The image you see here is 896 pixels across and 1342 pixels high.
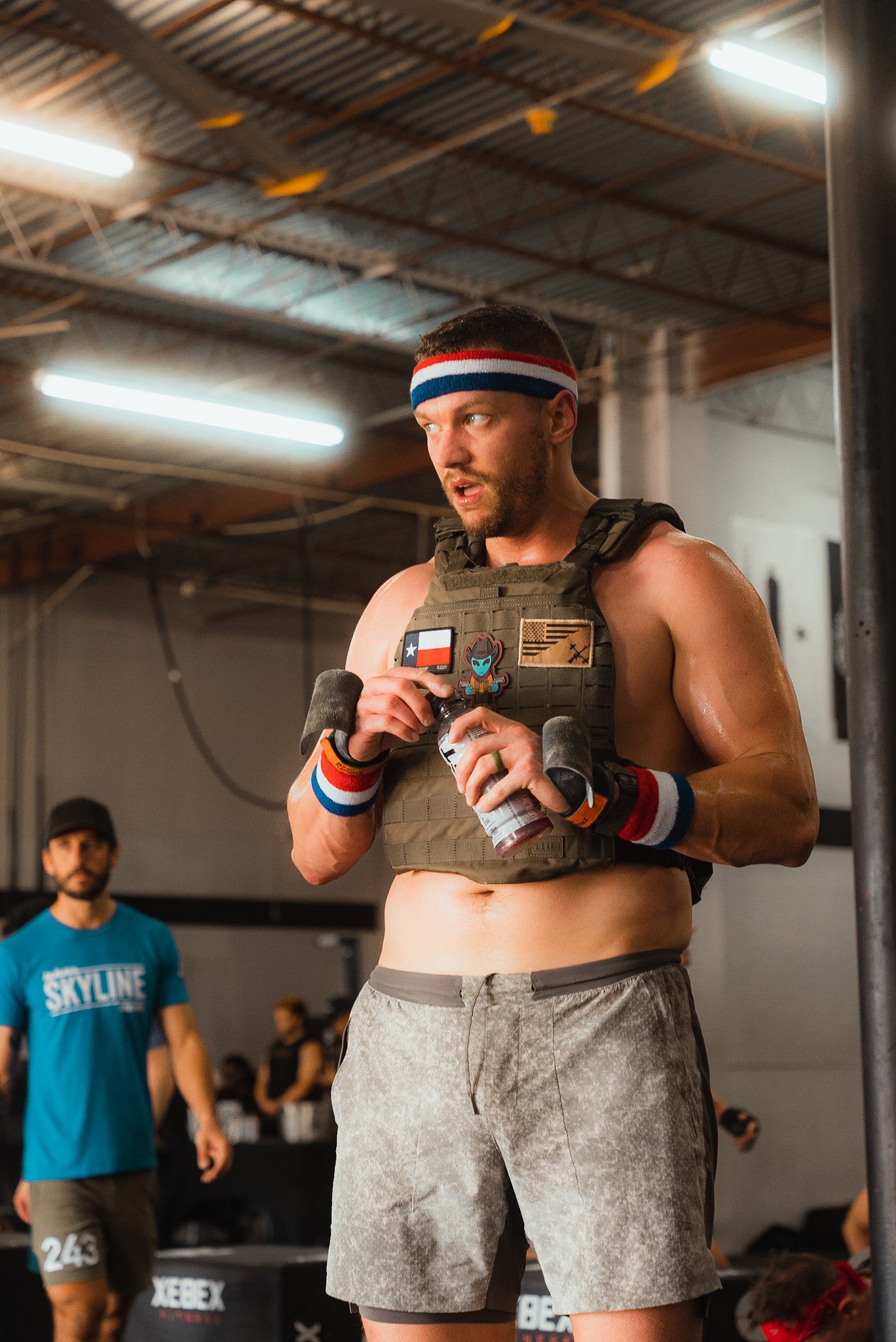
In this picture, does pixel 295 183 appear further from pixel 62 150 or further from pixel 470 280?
pixel 470 280

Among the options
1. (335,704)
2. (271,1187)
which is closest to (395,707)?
(335,704)

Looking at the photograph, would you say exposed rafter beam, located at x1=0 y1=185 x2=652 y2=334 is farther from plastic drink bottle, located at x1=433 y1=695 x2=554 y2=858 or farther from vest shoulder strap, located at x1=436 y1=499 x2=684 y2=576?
plastic drink bottle, located at x1=433 y1=695 x2=554 y2=858

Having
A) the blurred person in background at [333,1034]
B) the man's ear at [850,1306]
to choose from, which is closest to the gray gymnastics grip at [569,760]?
the man's ear at [850,1306]

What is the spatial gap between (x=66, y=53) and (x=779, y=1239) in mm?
8020

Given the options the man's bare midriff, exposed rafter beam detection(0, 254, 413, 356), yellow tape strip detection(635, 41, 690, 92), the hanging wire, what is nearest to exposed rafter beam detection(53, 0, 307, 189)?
yellow tape strip detection(635, 41, 690, 92)

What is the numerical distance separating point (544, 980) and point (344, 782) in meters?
0.36

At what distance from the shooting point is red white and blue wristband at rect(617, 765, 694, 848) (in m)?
1.90

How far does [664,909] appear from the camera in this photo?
206cm

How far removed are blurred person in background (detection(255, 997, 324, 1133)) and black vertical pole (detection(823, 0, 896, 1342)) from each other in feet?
28.3

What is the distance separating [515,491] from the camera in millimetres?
2182

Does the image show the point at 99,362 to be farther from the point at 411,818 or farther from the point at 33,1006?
the point at 411,818

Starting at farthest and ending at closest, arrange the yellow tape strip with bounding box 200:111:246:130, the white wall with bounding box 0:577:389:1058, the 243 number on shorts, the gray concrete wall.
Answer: the white wall with bounding box 0:577:389:1058
the gray concrete wall
the yellow tape strip with bounding box 200:111:246:130
the 243 number on shorts

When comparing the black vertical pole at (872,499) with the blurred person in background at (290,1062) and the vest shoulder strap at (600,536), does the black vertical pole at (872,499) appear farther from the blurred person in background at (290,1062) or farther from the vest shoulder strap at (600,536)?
the blurred person in background at (290,1062)

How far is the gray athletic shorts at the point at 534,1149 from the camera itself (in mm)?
1932
